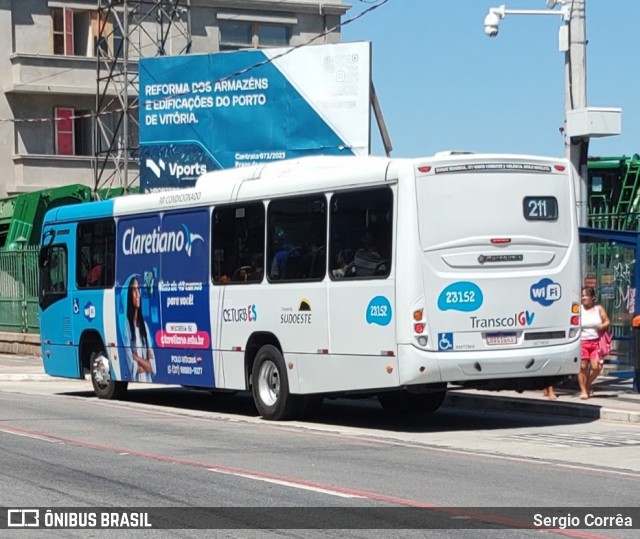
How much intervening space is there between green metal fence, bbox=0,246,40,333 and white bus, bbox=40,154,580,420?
56.5 feet

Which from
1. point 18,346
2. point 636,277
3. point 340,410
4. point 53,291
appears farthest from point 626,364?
point 18,346

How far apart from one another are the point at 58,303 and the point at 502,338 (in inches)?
397

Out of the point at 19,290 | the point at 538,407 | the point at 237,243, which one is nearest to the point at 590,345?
the point at 538,407

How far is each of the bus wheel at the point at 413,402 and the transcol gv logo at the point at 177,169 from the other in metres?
15.7

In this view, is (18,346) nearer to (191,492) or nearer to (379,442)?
(379,442)

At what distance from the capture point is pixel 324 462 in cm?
1349

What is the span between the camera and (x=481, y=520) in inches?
389

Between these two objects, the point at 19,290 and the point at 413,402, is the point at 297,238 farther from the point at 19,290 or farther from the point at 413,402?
the point at 19,290

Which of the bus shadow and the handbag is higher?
the handbag

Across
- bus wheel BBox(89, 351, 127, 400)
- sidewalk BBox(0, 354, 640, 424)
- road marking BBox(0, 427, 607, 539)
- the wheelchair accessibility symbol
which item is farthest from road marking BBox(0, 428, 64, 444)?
sidewalk BBox(0, 354, 640, 424)

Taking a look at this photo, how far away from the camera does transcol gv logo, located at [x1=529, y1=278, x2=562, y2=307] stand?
640 inches

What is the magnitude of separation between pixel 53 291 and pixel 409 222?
1008 centimetres

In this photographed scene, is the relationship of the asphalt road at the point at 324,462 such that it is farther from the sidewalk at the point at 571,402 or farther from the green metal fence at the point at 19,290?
the green metal fence at the point at 19,290

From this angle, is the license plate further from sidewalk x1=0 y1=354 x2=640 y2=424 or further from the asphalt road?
sidewalk x1=0 y1=354 x2=640 y2=424
